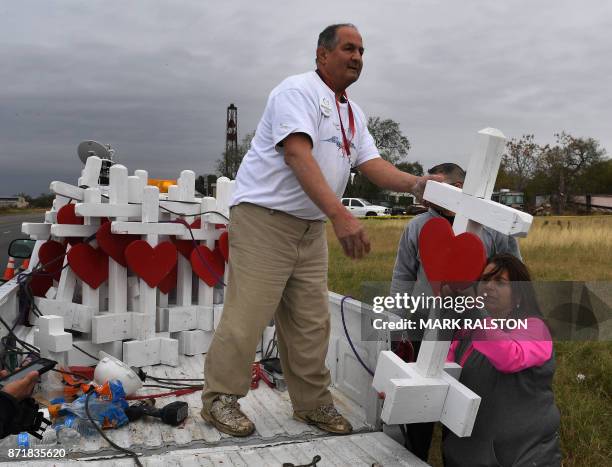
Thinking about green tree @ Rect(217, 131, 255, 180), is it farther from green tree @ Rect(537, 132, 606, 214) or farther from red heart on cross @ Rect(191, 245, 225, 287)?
red heart on cross @ Rect(191, 245, 225, 287)

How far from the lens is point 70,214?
421 cm

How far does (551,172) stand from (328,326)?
47.6m

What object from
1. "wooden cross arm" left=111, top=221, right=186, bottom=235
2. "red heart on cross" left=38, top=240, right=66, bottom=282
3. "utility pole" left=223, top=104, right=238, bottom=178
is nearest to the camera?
"wooden cross arm" left=111, top=221, right=186, bottom=235

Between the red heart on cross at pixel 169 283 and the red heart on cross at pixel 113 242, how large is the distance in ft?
1.09

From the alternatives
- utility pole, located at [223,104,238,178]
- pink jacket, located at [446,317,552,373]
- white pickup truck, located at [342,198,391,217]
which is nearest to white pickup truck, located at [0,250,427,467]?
pink jacket, located at [446,317,552,373]

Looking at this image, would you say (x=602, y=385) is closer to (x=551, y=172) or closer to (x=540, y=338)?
(x=540, y=338)

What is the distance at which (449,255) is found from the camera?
84.7 inches

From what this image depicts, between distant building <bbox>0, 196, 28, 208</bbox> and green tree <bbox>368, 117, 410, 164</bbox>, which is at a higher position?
green tree <bbox>368, 117, 410, 164</bbox>

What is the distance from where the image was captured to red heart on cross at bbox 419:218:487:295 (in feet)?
6.68

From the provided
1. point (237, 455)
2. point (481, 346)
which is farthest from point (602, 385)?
point (237, 455)

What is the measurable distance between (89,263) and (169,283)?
0.57 m

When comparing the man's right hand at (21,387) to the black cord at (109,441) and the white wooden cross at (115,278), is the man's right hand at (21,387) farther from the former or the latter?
the white wooden cross at (115,278)

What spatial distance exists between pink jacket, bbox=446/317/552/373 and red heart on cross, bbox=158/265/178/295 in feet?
8.19

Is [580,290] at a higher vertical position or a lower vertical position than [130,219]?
lower
